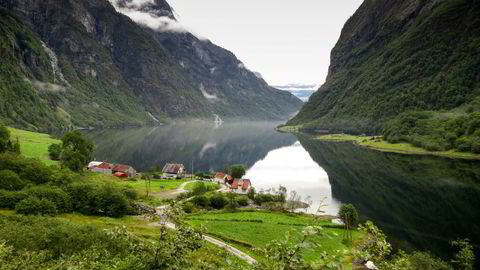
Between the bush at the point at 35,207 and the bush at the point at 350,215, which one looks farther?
the bush at the point at 350,215

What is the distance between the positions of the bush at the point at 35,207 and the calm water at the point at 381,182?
44183mm

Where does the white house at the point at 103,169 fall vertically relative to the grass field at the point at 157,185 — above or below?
above

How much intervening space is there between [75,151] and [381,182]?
90552mm

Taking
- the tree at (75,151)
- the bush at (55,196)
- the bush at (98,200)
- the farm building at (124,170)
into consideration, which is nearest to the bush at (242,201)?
the bush at (98,200)

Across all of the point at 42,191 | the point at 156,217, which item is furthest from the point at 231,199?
the point at 156,217

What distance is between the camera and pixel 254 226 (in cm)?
6731

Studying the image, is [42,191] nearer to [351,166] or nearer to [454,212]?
[454,212]

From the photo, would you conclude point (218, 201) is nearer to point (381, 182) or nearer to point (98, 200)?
point (98, 200)

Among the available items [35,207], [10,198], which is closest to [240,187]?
[35,207]

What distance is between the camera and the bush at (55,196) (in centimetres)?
5978

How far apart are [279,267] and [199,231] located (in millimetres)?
3706

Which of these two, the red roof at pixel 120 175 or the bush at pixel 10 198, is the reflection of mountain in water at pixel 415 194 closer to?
the bush at pixel 10 198

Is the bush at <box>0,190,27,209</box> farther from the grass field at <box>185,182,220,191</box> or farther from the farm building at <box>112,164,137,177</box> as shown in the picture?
the farm building at <box>112,164,137,177</box>

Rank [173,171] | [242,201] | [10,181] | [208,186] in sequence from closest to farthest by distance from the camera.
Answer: [10,181] → [242,201] → [208,186] → [173,171]
